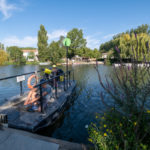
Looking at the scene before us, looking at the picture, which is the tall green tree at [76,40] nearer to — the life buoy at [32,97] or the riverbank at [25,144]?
the life buoy at [32,97]

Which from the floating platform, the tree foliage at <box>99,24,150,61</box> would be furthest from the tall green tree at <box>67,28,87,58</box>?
the floating platform

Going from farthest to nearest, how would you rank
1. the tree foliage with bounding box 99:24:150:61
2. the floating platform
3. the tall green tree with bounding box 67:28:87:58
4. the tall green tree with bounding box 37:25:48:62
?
the tall green tree with bounding box 67:28:87:58
the tall green tree with bounding box 37:25:48:62
the floating platform
the tree foliage with bounding box 99:24:150:61

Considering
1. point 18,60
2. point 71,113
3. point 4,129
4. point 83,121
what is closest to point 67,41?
point 71,113

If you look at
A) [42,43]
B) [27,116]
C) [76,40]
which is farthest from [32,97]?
[76,40]

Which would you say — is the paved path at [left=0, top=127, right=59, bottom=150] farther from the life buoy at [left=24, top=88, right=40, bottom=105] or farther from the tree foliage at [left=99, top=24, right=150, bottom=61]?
the tree foliage at [left=99, top=24, right=150, bottom=61]

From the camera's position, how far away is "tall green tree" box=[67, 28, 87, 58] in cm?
6831

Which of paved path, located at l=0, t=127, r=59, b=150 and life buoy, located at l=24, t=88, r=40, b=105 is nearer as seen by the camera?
paved path, located at l=0, t=127, r=59, b=150

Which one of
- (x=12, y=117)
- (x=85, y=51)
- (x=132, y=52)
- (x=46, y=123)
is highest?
(x=85, y=51)

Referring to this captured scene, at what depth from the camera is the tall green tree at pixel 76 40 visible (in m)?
68.3

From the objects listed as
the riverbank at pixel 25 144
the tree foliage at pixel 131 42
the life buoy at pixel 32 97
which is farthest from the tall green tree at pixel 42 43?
the riverbank at pixel 25 144

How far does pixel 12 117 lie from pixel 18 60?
2603 inches

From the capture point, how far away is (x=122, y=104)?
7.56ft

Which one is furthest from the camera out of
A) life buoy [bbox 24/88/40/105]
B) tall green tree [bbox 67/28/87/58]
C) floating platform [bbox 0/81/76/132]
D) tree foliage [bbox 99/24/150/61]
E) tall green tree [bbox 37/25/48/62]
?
tall green tree [bbox 67/28/87/58]

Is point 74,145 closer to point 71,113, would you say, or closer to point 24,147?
point 24,147
